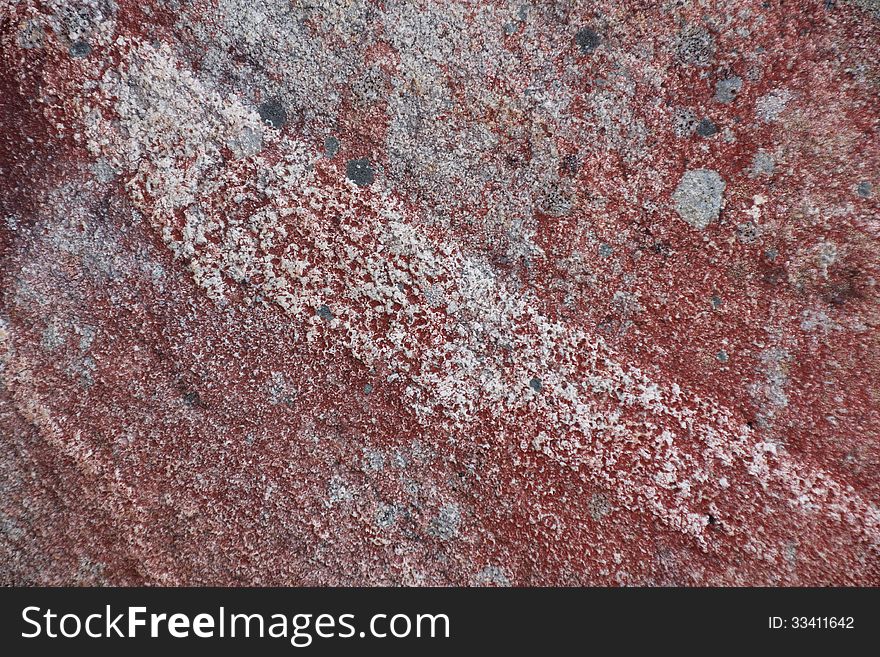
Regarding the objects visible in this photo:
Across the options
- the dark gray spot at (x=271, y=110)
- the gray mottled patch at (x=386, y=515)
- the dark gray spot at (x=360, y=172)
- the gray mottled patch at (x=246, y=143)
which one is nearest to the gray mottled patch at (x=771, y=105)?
the dark gray spot at (x=360, y=172)

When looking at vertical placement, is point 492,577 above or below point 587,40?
below

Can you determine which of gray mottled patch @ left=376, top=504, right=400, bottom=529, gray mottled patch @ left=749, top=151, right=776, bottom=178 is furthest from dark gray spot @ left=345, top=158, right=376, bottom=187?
gray mottled patch @ left=749, top=151, right=776, bottom=178

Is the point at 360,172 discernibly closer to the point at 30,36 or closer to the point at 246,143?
the point at 246,143

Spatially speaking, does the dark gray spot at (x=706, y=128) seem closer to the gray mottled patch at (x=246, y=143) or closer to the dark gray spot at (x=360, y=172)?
the dark gray spot at (x=360, y=172)

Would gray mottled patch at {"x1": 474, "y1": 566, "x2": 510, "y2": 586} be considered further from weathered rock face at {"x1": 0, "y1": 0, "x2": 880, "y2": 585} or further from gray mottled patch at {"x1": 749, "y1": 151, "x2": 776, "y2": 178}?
gray mottled patch at {"x1": 749, "y1": 151, "x2": 776, "y2": 178}

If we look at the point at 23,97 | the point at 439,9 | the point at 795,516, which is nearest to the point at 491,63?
the point at 439,9

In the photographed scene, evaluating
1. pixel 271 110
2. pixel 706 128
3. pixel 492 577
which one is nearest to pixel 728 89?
pixel 706 128

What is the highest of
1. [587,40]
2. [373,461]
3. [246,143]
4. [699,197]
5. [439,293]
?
[587,40]
